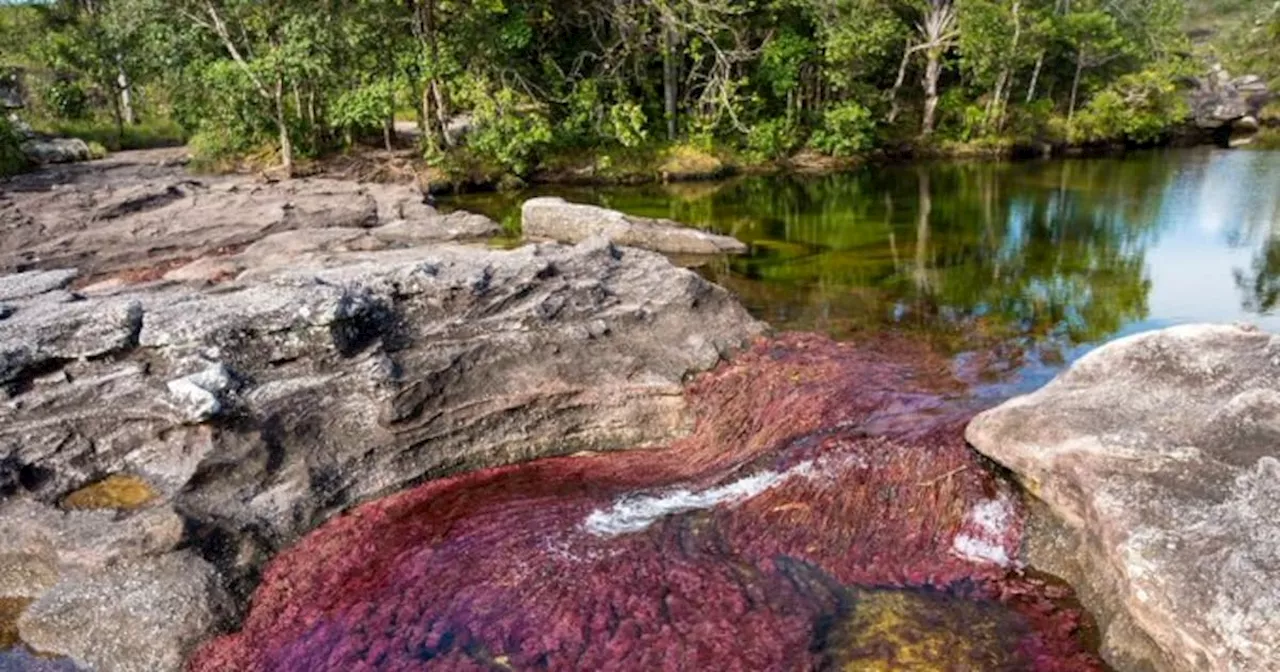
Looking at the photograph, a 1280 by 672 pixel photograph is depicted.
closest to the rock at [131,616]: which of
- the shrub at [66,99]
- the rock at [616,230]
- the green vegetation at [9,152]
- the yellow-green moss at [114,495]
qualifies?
the yellow-green moss at [114,495]

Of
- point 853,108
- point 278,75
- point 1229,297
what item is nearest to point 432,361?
point 1229,297

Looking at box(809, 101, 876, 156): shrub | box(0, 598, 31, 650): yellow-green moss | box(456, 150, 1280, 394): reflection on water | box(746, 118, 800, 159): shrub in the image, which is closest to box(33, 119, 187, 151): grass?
box(456, 150, 1280, 394): reflection on water

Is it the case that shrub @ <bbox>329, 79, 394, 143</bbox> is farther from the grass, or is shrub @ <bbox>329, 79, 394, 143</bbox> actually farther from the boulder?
the boulder

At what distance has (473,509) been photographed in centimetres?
1183

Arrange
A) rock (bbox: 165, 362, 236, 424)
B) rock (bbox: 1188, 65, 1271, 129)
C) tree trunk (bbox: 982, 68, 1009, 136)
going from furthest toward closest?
rock (bbox: 1188, 65, 1271, 129)
tree trunk (bbox: 982, 68, 1009, 136)
rock (bbox: 165, 362, 236, 424)

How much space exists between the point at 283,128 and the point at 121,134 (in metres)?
17.3

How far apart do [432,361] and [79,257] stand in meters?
15.5

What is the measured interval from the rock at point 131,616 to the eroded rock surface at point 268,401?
2 centimetres

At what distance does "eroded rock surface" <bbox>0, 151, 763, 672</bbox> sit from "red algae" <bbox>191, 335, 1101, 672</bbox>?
0.60 m

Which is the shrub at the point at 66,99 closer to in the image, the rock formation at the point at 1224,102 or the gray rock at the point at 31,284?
the gray rock at the point at 31,284

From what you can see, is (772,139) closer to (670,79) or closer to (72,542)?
(670,79)

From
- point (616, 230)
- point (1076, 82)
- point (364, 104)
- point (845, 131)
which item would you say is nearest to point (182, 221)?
point (364, 104)

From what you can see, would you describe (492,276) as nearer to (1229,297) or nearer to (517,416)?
(517,416)

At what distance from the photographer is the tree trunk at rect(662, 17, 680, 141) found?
136ft
